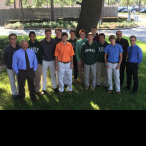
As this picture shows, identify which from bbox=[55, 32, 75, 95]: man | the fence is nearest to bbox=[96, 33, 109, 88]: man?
bbox=[55, 32, 75, 95]: man

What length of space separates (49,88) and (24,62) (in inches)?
77.4

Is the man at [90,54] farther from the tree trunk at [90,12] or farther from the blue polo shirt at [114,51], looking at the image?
the tree trunk at [90,12]

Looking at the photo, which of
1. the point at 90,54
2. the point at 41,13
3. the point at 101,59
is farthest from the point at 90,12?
the point at 41,13

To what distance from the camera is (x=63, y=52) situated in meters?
5.71

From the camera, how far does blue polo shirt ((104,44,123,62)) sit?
582cm

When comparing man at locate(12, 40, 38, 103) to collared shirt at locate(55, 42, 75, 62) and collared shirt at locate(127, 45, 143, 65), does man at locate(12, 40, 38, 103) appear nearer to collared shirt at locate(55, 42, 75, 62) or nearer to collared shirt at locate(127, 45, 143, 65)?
collared shirt at locate(55, 42, 75, 62)

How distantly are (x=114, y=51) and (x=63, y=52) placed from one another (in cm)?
166

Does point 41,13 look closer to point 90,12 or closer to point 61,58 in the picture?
point 90,12

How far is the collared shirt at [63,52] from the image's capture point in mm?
5695

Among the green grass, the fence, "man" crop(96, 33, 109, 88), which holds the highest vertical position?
the fence

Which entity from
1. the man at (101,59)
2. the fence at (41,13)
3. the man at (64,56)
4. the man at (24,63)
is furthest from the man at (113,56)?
the fence at (41,13)

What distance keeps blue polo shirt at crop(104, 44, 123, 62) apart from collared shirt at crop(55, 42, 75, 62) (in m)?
1.22
